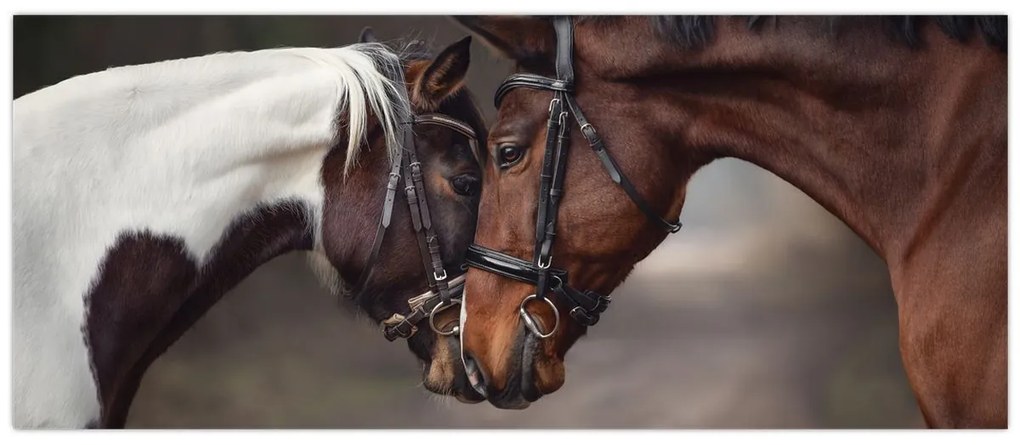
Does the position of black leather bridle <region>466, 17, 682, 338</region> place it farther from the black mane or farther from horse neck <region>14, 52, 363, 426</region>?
horse neck <region>14, 52, 363, 426</region>

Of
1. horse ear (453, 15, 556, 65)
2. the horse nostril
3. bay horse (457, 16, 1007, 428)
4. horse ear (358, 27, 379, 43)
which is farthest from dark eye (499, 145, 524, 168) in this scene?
horse ear (358, 27, 379, 43)

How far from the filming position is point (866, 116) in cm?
174

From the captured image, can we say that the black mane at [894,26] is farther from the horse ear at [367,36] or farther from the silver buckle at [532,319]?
the horse ear at [367,36]

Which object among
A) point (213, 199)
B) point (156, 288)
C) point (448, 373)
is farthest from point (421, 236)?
point (156, 288)

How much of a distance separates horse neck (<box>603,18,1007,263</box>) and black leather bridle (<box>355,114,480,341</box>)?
24.2 inches

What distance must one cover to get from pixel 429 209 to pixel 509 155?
1.05 feet

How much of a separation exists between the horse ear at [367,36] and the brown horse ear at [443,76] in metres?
0.22

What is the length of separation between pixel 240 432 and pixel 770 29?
167 cm

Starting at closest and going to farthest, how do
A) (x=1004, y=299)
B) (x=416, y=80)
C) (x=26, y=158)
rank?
1. (x=1004, y=299)
2. (x=26, y=158)
3. (x=416, y=80)

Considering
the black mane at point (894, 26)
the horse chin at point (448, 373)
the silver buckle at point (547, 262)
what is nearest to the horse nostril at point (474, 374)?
the horse chin at point (448, 373)

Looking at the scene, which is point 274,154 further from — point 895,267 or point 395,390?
point 895,267

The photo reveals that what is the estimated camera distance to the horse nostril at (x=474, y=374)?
201cm

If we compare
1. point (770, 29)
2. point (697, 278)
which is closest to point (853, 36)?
point (770, 29)

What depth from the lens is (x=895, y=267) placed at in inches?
68.7
